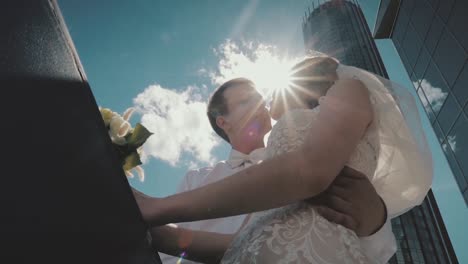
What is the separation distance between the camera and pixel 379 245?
1.47 meters

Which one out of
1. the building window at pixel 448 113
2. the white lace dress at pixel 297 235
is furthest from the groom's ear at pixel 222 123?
the building window at pixel 448 113

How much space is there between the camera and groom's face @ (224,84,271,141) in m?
3.19

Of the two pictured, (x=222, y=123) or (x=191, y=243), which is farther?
(x=222, y=123)

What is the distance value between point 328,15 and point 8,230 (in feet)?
205

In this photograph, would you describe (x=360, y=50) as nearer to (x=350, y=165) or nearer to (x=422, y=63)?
(x=422, y=63)

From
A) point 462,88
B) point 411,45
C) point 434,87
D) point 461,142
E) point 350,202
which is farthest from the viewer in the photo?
point 411,45

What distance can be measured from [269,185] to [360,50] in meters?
51.7

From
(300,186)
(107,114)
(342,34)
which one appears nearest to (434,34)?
(300,186)

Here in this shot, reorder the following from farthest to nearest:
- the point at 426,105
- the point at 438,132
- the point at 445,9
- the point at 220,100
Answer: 1. the point at 426,105
2. the point at 438,132
3. the point at 445,9
4. the point at 220,100

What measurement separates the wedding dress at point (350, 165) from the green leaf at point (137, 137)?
0.58 metres

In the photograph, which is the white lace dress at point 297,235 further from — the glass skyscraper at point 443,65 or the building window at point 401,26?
the building window at point 401,26

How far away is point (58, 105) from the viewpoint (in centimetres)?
56

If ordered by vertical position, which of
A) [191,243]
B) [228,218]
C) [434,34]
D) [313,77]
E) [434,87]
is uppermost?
[313,77]

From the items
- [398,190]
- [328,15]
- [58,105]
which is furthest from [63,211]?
[328,15]
